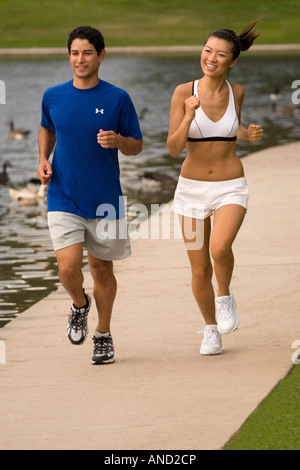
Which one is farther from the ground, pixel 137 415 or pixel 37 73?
pixel 137 415

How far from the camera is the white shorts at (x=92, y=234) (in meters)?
6.46

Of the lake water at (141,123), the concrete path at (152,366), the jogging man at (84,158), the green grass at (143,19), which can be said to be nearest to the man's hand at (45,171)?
the jogging man at (84,158)

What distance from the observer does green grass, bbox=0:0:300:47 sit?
224 feet

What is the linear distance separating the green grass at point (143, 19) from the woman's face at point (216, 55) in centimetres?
5940

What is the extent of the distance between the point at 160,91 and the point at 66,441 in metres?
32.8

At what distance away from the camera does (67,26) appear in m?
72.1

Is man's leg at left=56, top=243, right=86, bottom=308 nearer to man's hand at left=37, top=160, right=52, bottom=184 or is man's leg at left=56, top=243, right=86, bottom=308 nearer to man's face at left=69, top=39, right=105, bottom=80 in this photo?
man's hand at left=37, top=160, right=52, bottom=184

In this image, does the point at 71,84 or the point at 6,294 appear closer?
the point at 71,84

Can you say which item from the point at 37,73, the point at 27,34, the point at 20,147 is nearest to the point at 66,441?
the point at 20,147

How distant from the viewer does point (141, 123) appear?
27.1 m

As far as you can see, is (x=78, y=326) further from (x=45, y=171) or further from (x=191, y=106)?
(x=191, y=106)

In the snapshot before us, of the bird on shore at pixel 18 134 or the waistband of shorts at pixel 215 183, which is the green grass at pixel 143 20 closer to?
the bird on shore at pixel 18 134

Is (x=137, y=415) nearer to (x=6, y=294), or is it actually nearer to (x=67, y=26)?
(x=6, y=294)

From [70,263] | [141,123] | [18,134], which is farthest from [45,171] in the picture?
[141,123]
